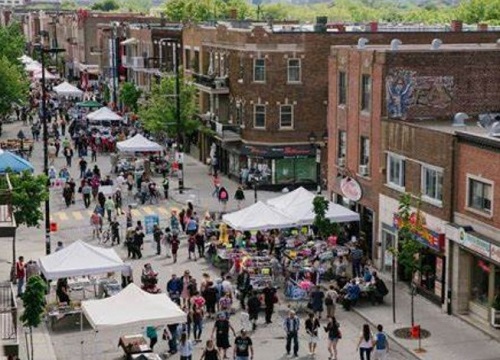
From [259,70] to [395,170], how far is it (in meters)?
20.8

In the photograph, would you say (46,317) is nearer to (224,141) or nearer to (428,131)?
(428,131)

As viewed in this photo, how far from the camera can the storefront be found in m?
29.8

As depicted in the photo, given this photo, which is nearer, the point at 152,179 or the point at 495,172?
the point at 495,172

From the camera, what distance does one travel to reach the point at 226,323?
87.4ft

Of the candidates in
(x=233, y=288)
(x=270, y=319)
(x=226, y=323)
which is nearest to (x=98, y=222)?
(x=233, y=288)

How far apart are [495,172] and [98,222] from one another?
789 inches

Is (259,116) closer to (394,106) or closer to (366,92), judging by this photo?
(366,92)

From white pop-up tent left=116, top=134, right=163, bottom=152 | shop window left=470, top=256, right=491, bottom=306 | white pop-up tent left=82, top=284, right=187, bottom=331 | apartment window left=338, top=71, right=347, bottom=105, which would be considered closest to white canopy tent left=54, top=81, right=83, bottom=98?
white pop-up tent left=116, top=134, right=163, bottom=152

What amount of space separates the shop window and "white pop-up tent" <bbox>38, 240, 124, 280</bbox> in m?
11.6

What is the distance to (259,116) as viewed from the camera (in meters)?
56.4

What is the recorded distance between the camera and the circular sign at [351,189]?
39.7 m

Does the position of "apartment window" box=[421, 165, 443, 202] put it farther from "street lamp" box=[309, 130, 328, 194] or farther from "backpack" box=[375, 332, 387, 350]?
"street lamp" box=[309, 130, 328, 194]

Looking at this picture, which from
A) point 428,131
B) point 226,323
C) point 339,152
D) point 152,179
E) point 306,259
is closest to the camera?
point 226,323

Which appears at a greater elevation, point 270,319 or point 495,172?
point 495,172
